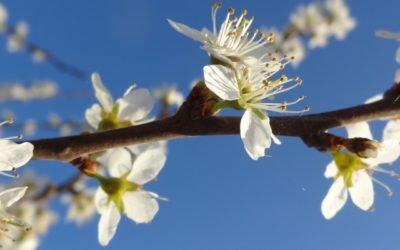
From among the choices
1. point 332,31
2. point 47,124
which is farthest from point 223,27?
point 332,31

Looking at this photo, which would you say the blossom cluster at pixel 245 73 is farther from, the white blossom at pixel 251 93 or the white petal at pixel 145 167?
the white petal at pixel 145 167

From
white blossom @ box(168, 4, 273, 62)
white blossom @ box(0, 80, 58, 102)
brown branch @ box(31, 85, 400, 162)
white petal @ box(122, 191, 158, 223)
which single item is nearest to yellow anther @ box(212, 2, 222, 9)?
white blossom @ box(168, 4, 273, 62)

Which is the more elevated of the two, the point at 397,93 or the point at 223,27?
the point at 223,27

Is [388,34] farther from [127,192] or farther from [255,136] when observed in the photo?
[127,192]

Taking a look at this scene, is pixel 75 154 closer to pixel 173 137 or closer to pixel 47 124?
pixel 173 137

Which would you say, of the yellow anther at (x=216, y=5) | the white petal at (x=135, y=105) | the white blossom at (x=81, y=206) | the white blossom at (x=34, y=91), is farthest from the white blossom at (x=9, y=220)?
the white blossom at (x=34, y=91)

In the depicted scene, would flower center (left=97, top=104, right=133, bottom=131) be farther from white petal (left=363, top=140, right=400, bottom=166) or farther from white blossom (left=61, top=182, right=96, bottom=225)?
white blossom (left=61, top=182, right=96, bottom=225)
